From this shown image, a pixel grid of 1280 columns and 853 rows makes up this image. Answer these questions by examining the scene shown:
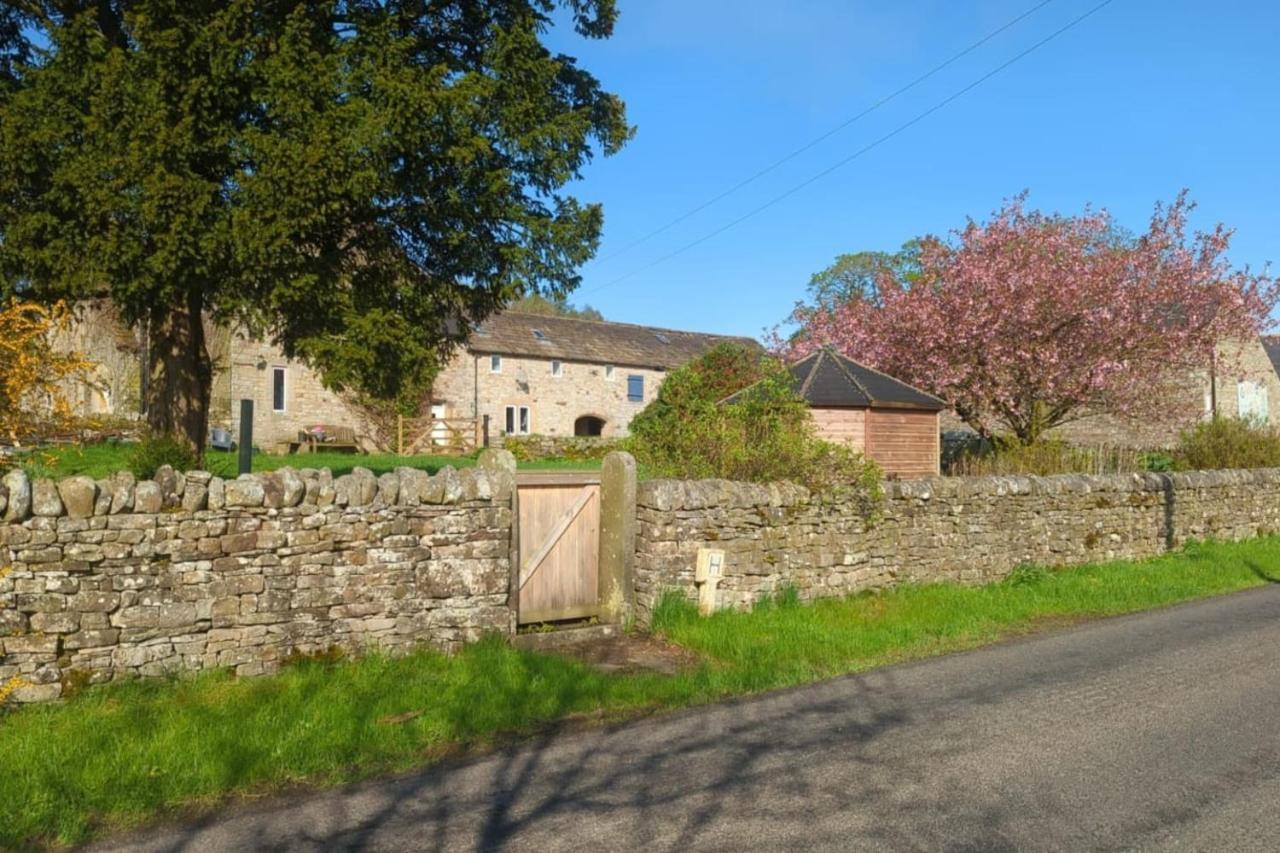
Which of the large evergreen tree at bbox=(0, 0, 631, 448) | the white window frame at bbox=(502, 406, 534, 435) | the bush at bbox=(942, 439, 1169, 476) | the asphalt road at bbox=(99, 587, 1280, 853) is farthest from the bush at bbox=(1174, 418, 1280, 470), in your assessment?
the white window frame at bbox=(502, 406, 534, 435)

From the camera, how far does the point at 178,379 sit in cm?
1191

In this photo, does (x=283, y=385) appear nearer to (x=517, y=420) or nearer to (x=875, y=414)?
(x=517, y=420)

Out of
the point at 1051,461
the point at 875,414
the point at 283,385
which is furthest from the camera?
the point at 283,385

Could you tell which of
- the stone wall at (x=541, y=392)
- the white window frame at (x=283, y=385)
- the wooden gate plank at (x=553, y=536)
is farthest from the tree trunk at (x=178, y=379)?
the stone wall at (x=541, y=392)

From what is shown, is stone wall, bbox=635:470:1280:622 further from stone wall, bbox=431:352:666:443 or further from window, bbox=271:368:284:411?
window, bbox=271:368:284:411

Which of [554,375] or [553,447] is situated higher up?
[554,375]

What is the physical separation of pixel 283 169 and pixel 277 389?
28.2 metres

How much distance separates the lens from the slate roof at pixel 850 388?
54.6ft

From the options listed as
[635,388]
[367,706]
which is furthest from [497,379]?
[367,706]

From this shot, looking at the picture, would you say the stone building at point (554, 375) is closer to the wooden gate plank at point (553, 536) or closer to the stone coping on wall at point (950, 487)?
the stone coping on wall at point (950, 487)

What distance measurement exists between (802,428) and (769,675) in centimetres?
431

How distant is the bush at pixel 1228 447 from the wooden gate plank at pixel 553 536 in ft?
48.5

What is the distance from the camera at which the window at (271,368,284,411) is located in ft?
116

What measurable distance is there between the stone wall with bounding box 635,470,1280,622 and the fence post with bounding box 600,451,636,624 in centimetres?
11
